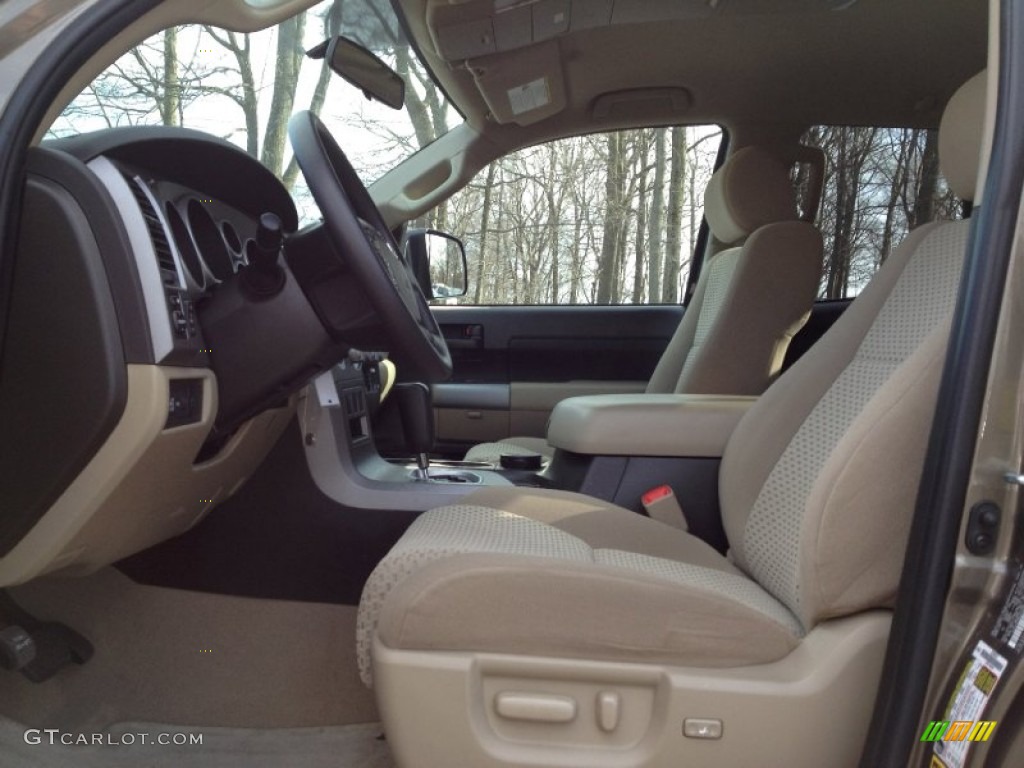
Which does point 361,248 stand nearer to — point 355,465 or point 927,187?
point 355,465

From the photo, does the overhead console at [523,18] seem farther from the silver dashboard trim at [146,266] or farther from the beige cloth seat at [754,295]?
the silver dashboard trim at [146,266]

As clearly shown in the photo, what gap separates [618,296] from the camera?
3012 mm

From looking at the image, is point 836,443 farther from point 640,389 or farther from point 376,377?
point 640,389

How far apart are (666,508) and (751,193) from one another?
3.79ft

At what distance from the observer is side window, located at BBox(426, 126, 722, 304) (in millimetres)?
2719

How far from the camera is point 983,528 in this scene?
851 mm

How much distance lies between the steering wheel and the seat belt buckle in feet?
1.76

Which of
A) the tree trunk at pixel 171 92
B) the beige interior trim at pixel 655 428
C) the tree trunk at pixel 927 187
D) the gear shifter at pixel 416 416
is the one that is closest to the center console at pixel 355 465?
the gear shifter at pixel 416 416

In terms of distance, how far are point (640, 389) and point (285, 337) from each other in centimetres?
180

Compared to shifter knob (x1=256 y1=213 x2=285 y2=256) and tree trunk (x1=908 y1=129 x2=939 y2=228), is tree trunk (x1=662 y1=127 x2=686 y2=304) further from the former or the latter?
shifter knob (x1=256 y1=213 x2=285 y2=256)

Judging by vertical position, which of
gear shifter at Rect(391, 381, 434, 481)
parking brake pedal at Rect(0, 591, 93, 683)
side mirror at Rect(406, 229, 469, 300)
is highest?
side mirror at Rect(406, 229, 469, 300)

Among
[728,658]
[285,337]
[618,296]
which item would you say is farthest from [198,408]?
[618,296]

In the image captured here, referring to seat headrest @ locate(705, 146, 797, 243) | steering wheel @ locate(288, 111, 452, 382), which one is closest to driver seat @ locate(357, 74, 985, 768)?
steering wheel @ locate(288, 111, 452, 382)

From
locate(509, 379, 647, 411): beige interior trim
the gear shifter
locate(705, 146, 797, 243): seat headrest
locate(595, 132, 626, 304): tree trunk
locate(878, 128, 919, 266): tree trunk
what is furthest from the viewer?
locate(509, 379, 647, 411): beige interior trim
